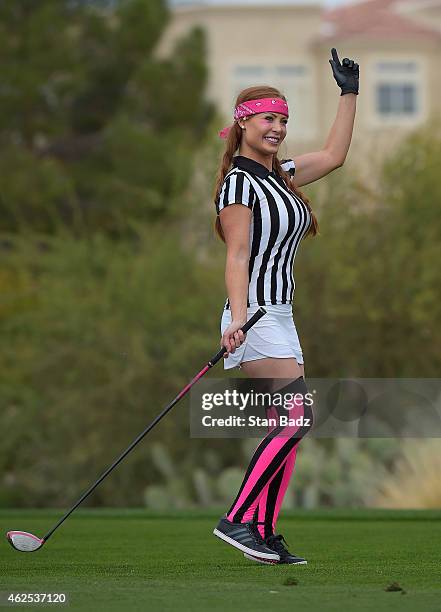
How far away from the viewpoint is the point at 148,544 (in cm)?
730

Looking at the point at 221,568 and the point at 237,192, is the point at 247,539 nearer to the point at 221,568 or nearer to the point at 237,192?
the point at 221,568

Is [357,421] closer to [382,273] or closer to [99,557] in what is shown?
[382,273]

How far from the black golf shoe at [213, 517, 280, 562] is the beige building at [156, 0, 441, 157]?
31898mm

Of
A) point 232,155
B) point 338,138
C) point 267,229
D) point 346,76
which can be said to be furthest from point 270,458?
point 346,76

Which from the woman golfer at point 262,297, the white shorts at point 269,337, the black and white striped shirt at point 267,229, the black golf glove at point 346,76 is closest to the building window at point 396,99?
the black golf glove at point 346,76

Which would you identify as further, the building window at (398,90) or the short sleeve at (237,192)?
the building window at (398,90)

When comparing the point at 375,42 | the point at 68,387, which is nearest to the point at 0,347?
the point at 68,387

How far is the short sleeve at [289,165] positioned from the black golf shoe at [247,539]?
65.1 inches

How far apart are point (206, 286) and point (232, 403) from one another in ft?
29.0

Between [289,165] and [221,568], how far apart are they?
1.93 meters

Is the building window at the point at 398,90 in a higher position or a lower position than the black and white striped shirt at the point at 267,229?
higher

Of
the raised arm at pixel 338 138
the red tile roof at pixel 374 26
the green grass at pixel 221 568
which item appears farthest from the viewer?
the red tile roof at pixel 374 26

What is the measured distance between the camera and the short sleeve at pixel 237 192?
624cm

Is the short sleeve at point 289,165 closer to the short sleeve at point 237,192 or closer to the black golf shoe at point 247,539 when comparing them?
the short sleeve at point 237,192
